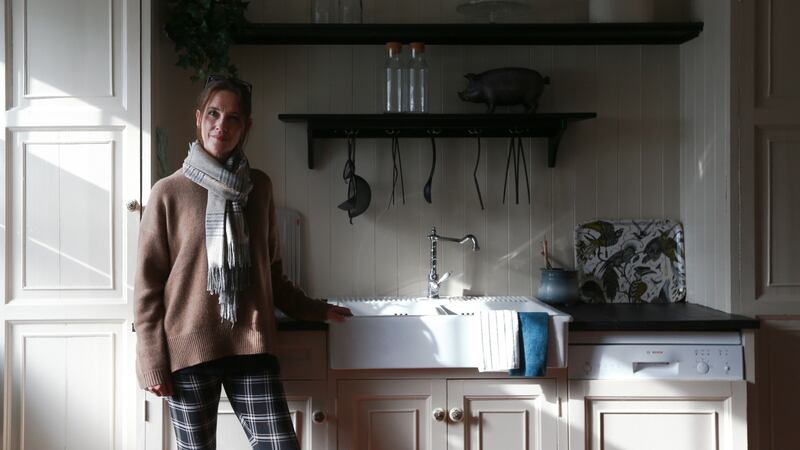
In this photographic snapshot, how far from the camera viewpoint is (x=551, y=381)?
2396mm

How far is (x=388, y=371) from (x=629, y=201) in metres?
1.18

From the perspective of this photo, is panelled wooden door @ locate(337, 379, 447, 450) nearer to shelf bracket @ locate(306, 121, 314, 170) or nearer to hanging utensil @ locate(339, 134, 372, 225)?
hanging utensil @ locate(339, 134, 372, 225)

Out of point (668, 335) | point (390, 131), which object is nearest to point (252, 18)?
point (390, 131)

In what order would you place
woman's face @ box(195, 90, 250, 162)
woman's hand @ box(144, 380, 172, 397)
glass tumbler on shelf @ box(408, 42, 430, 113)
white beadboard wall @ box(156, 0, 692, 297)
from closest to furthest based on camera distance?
1. woman's hand @ box(144, 380, 172, 397)
2. woman's face @ box(195, 90, 250, 162)
3. glass tumbler on shelf @ box(408, 42, 430, 113)
4. white beadboard wall @ box(156, 0, 692, 297)

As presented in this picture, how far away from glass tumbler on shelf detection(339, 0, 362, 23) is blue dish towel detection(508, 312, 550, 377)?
1.23 m

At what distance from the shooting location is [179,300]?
1983 mm

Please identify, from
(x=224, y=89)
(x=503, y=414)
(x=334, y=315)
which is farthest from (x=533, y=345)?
(x=224, y=89)

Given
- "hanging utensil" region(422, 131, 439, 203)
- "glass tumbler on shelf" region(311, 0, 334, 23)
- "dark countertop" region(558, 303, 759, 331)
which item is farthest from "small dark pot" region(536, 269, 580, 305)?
"glass tumbler on shelf" region(311, 0, 334, 23)

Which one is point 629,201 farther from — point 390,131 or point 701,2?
point 390,131

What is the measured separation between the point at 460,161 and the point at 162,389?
142cm

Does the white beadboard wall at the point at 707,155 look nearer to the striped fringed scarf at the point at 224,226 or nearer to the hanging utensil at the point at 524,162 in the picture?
the hanging utensil at the point at 524,162

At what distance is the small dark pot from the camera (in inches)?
109

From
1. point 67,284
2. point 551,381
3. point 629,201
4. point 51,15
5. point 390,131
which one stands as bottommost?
point 551,381

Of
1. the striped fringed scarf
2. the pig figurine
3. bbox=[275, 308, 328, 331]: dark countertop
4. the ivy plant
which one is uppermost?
the ivy plant
